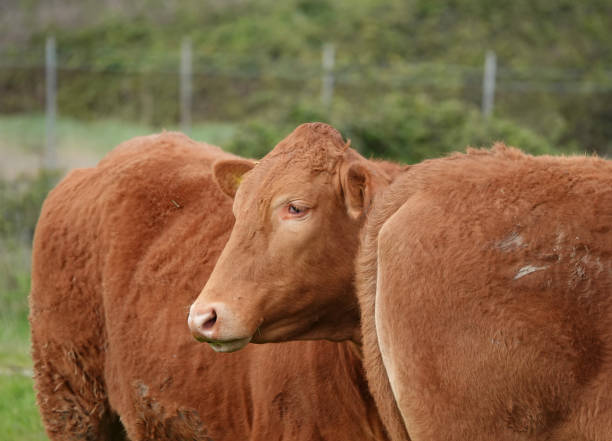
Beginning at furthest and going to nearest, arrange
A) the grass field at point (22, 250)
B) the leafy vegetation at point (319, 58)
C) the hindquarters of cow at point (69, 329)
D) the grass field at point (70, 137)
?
Result: 1. the leafy vegetation at point (319, 58)
2. the grass field at point (70, 137)
3. the grass field at point (22, 250)
4. the hindquarters of cow at point (69, 329)

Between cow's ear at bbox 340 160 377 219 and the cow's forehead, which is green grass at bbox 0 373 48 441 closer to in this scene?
the cow's forehead

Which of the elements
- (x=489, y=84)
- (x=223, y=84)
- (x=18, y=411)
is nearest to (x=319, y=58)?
(x=223, y=84)

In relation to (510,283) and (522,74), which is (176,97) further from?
(510,283)

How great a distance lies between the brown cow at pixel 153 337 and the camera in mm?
3498

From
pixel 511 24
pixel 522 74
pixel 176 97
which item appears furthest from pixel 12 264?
pixel 511 24

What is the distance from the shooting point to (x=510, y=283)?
2.33 m

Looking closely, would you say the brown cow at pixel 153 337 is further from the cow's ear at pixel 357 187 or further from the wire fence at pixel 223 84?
the wire fence at pixel 223 84

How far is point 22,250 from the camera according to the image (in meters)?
9.27

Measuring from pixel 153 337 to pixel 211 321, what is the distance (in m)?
1.13

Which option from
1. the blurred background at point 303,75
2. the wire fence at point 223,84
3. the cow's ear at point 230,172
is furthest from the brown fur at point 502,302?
the wire fence at point 223,84

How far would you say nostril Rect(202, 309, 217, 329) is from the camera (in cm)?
303

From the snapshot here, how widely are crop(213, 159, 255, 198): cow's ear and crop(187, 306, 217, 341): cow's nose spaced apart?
97cm

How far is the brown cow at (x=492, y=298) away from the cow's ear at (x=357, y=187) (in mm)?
350

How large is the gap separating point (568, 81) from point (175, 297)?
657 inches
